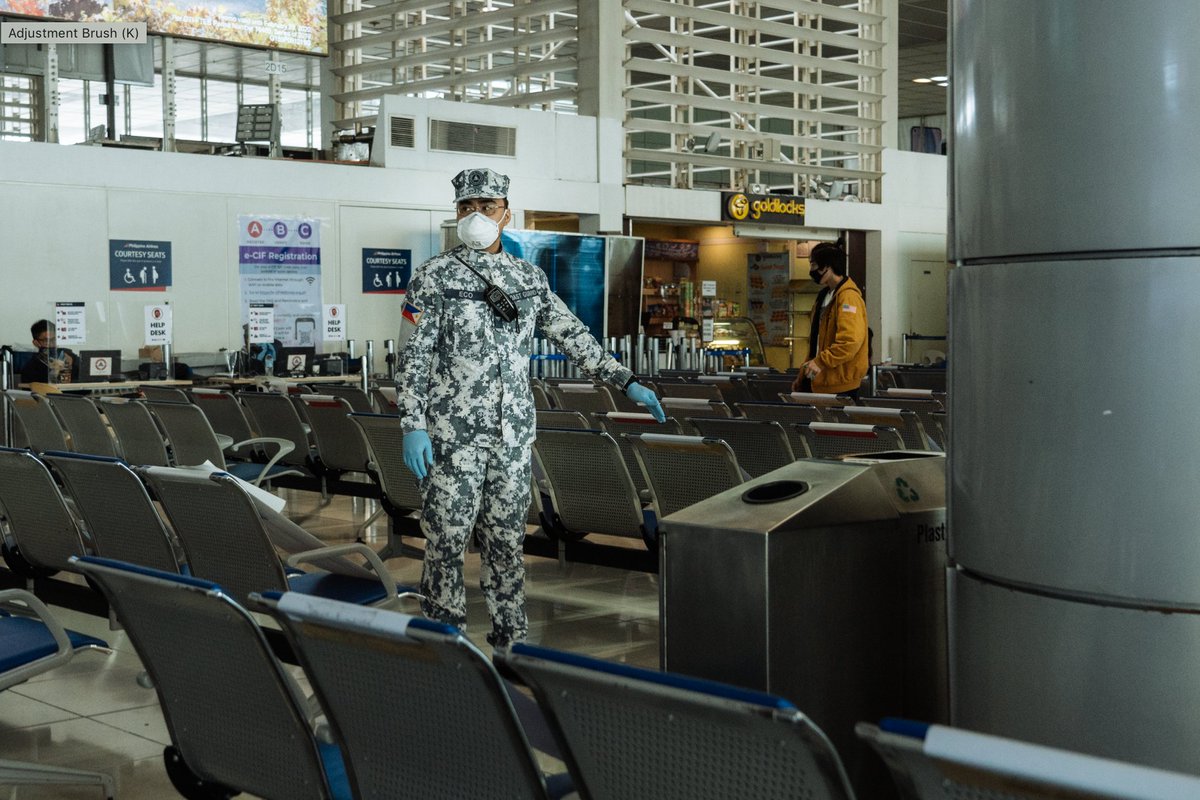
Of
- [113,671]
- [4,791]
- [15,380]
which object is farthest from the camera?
[15,380]

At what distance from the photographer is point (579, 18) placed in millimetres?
14953

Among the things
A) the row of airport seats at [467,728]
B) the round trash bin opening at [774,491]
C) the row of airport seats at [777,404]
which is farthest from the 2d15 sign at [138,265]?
the round trash bin opening at [774,491]

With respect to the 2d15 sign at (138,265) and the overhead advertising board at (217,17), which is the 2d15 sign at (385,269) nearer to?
the 2d15 sign at (138,265)

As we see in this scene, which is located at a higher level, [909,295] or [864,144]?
[864,144]

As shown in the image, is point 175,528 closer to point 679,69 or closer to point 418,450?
point 418,450

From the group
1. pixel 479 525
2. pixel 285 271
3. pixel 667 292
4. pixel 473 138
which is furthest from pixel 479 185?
pixel 667 292

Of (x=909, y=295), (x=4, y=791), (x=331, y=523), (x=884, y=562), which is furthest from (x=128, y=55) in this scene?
(x=884, y=562)

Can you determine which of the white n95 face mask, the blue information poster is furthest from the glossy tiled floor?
the blue information poster

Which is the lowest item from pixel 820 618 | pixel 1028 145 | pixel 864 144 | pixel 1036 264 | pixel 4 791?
pixel 4 791

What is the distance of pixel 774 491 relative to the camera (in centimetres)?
273

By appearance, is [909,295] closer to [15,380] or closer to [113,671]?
[15,380]

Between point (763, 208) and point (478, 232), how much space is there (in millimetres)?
12245

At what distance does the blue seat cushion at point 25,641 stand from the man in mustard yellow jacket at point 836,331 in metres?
4.37

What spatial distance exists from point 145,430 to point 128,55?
9012 millimetres
